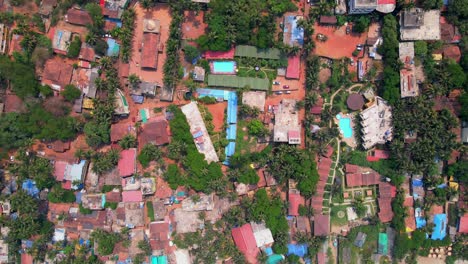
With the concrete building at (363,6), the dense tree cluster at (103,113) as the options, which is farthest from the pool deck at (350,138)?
the dense tree cluster at (103,113)

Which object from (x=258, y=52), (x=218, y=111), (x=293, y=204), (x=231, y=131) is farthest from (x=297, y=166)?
(x=258, y=52)

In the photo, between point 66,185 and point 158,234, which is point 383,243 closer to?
point 158,234

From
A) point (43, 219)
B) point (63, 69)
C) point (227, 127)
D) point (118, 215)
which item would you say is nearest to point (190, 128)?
point (227, 127)

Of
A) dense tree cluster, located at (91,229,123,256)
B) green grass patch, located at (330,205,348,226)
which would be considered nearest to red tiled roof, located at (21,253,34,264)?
dense tree cluster, located at (91,229,123,256)

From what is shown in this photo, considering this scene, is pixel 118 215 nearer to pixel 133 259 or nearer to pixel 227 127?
pixel 133 259

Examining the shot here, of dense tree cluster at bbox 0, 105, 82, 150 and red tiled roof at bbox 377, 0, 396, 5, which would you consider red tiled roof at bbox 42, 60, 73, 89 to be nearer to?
dense tree cluster at bbox 0, 105, 82, 150
